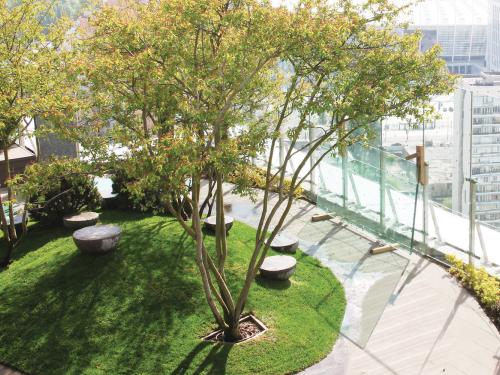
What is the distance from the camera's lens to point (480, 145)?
12.6 m

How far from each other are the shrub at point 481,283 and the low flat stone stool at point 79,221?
680 cm

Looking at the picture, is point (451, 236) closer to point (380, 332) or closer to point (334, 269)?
point (334, 269)

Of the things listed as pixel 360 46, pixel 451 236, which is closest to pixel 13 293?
pixel 360 46

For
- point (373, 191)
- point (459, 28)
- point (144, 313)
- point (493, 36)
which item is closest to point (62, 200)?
point (144, 313)

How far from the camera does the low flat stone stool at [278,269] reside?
30.3ft

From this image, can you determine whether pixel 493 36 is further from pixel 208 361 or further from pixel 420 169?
pixel 208 361

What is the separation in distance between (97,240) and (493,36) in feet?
138

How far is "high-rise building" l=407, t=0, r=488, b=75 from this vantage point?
32.2 meters

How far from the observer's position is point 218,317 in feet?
25.2

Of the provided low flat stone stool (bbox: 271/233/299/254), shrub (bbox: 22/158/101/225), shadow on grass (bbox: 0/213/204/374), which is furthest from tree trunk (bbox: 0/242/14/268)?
low flat stone stool (bbox: 271/233/299/254)

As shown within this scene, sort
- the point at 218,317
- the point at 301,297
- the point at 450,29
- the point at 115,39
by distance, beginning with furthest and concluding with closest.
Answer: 1. the point at 450,29
2. the point at 301,297
3. the point at 218,317
4. the point at 115,39

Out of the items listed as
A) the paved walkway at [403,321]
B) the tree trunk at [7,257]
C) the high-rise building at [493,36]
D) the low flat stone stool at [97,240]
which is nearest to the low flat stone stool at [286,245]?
the paved walkway at [403,321]

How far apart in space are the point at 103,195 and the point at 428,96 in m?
8.04

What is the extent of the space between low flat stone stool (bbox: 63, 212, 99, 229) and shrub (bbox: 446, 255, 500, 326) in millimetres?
6797
